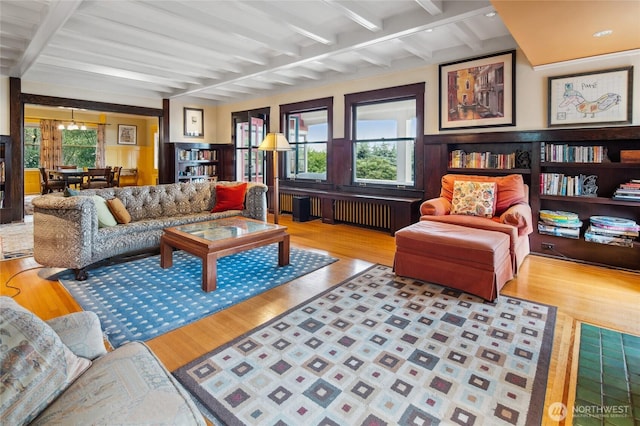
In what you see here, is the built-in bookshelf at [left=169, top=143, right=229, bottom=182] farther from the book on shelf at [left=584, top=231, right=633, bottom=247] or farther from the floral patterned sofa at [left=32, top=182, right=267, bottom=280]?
the book on shelf at [left=584, top=231, right=633, bottom=247]

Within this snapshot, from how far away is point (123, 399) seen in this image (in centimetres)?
100

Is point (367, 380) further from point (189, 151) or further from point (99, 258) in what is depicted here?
point (189, 151)

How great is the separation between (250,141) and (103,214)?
4.63 metres

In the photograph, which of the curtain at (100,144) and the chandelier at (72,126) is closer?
the chandelier at (72,126)

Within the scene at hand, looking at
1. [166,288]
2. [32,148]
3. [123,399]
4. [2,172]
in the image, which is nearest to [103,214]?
[166,288]

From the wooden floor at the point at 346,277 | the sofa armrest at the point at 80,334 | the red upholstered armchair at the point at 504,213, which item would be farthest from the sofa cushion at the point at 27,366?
the red upholstered armchair at the point at 504,213

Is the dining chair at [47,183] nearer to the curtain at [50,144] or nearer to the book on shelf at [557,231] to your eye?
the curtain at [50,144]

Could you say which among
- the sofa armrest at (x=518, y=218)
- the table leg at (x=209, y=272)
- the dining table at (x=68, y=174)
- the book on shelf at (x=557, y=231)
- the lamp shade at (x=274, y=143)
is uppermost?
the lamp shade at (x=274, y=143)

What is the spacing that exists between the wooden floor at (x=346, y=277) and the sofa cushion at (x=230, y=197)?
4.22ft

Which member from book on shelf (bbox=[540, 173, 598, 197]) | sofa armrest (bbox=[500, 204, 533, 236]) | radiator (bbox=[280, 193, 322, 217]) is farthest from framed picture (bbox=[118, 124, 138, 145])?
book on shelf (bbox=[540, 173, 598, 197])

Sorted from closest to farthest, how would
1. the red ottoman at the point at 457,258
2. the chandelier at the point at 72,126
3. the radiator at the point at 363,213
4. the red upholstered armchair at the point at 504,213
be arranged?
the red ottoman at the point at 457,258
the red upholstered armchair at the point at 504,213
the radiator at the point at 363,213
the chandelier at the point at 72,126

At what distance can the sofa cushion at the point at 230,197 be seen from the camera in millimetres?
4809

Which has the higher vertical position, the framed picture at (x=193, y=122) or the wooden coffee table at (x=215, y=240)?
the framed picture at (x=193, y=122)

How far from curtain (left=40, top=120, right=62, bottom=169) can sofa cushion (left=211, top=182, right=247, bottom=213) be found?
27.2 ft
